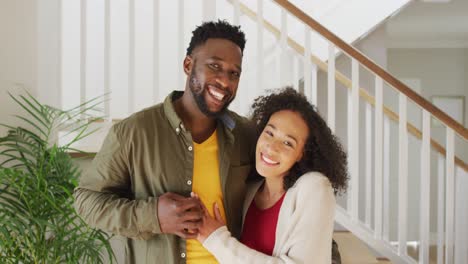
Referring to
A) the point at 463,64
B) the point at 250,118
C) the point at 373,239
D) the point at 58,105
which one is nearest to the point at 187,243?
the point at 250,118

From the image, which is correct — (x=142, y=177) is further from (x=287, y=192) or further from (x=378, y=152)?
(x=378, y=152)

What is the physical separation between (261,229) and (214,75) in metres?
0.41

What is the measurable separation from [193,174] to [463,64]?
6.15 m

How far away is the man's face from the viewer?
1366 millimetres

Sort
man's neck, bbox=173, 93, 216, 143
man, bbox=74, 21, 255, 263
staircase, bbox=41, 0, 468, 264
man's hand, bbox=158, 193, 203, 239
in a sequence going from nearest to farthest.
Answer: man's hand, bbox=158, 193, 203, 239 < man, bbox=74, 21, 255, 263 < man's neck, bbox=173, 93, 216, 143 < staircase, bbox=41, 0, 468, 264

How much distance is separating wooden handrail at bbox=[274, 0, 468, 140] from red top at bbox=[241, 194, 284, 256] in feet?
5.69

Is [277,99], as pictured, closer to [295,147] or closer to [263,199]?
[295,147]

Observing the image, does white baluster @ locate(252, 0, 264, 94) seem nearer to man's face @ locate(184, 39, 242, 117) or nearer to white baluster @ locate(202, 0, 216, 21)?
white baluster @ locate(202, 0, 216, 21)

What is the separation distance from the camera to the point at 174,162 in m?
1.37

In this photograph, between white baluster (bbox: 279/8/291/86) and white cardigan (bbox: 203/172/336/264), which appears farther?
white baluster (bbox: 279/8/291/86)

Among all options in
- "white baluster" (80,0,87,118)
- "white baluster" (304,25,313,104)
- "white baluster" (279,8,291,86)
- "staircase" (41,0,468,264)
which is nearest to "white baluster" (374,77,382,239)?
"staircase" (41,0,468,264)

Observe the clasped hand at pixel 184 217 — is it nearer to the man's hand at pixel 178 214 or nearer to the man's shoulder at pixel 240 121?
the man's hand at pixel 178 214

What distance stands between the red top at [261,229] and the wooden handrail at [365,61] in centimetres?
173

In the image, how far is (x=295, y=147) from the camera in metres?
1.39
